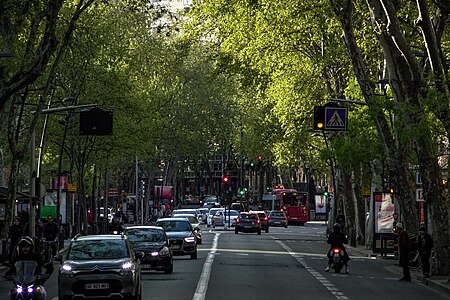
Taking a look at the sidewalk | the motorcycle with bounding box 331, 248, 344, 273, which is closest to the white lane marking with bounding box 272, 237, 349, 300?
the motorcycle with bounding box 331, 248, 344, 273

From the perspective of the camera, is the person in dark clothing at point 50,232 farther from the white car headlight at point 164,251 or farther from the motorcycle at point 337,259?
the motorcycle at point 337,259

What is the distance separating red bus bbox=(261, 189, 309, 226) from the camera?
372 ft

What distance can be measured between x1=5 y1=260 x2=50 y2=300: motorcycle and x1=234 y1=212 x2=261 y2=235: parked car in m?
66.7

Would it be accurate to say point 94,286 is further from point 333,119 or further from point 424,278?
point 333,119

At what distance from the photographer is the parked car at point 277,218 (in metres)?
108

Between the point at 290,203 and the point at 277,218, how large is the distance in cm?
700

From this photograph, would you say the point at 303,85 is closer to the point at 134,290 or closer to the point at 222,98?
the point at 134,290

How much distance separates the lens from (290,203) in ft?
378

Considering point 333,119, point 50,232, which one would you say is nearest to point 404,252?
point 333,119

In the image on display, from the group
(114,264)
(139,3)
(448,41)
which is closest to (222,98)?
(448,41)

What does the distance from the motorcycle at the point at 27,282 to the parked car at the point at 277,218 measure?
288 feet

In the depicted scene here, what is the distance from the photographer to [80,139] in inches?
2729

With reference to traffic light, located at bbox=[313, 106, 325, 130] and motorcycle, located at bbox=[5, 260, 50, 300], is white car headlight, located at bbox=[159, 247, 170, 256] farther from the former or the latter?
motorcycle, located at bbox=[5, 260, 50, 300]

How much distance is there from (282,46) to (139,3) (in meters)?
20.7
